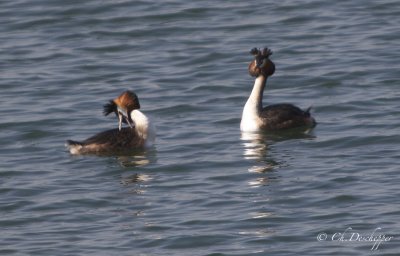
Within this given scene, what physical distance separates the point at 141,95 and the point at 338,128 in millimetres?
3761

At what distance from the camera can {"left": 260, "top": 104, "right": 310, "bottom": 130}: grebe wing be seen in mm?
19875

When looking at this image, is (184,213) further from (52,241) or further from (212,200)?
(52,241)

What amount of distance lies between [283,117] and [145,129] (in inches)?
77.5

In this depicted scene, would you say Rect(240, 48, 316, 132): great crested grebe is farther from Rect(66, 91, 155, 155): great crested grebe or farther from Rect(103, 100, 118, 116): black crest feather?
Rect(103, 100, 118, 116): black crest feather

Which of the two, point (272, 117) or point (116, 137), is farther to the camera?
point (272, 117)

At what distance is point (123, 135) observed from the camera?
1919cm

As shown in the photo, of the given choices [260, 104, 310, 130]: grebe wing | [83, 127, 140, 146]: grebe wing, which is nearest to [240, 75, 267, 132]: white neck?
[260, 104, 310, 130]: grebe wing

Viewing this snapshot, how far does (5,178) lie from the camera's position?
58.8 ft

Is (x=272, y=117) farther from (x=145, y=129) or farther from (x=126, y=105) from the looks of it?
(x=126, y=105)

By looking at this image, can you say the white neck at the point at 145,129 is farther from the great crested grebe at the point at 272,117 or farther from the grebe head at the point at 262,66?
the grebe head at the point at 262,66

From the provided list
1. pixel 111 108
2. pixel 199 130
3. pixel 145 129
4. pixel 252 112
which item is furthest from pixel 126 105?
pixel 252 112

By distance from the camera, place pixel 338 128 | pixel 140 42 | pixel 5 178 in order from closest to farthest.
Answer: pixel 5 178
pixel 338 128
pixel 140 42

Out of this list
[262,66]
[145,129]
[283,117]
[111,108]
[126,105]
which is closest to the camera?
[145,129]

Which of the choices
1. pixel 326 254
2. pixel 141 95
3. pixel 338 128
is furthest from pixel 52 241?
pixel 141 95
